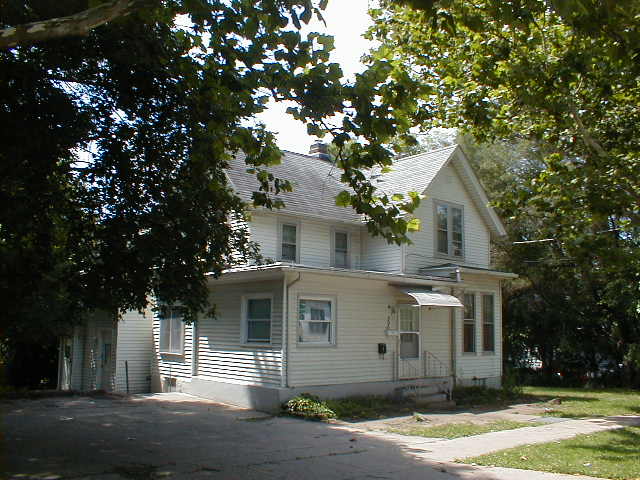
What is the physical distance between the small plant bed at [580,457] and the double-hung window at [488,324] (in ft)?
32.0

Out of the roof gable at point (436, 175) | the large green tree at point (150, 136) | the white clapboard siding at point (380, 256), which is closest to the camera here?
the large green tree at point (150, 136)

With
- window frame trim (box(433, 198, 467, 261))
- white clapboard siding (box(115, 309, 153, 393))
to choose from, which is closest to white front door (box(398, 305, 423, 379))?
window frame trim (box(433, 198, 467, 261))

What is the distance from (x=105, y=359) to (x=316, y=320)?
9962mm

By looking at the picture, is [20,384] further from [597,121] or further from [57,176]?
[597,121]

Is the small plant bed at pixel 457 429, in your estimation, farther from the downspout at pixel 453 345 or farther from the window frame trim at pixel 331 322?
the downspout at pixel 453 345

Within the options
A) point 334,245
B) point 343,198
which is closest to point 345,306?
point 334,245

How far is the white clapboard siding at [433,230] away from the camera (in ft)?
70.1

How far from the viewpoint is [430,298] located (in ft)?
62.0

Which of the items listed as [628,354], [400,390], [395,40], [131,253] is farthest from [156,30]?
[628,354]

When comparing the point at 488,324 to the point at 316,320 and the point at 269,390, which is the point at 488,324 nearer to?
the point at 316,320

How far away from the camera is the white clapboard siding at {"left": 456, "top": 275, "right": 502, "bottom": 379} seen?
21.9 m

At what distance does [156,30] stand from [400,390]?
12.5 m

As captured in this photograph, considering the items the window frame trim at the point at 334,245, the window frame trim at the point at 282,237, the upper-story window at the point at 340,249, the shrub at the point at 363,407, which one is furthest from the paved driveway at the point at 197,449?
the upper-story window at the point at 340,249

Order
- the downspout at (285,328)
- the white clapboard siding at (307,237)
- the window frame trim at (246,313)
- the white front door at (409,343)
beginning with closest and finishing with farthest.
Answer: the downspout at (285,328)
the window frame trim at (246,313)
the white clapboard siding at (307,237)
the white front door at (409,343)
